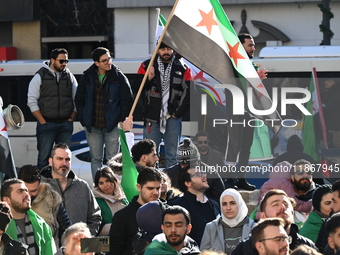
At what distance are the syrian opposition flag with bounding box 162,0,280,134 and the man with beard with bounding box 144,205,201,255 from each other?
253 centimetres

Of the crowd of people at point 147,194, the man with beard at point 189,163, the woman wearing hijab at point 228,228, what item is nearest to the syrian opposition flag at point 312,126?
the crowd of people at point 147,194

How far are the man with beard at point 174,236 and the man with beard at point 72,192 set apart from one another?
2128 mm

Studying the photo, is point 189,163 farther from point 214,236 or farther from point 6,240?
point 6,240

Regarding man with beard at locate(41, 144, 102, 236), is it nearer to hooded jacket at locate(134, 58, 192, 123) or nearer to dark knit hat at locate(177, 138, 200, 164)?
dark knit hat at locate(177, 138, 200, 164)

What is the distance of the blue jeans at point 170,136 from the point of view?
48.0 ft

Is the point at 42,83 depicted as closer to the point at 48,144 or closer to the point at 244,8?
the point at 48,144

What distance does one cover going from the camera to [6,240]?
9.26 meters

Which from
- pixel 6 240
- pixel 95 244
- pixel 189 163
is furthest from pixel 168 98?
pixel 95 244

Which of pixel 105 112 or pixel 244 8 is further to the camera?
pixel 244 8

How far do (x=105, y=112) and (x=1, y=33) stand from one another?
17503 mm

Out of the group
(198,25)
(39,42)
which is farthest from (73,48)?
(198,25)

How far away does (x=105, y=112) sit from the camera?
1441 cm

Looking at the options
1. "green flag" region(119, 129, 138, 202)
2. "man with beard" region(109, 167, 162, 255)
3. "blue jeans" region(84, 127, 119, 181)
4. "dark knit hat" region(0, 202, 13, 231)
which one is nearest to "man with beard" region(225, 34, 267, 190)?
"blue jeans" region(84, 127, 119, 181)

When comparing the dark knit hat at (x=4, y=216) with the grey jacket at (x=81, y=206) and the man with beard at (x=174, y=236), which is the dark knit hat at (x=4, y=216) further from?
the grey jacket at (x=81, y=206)
